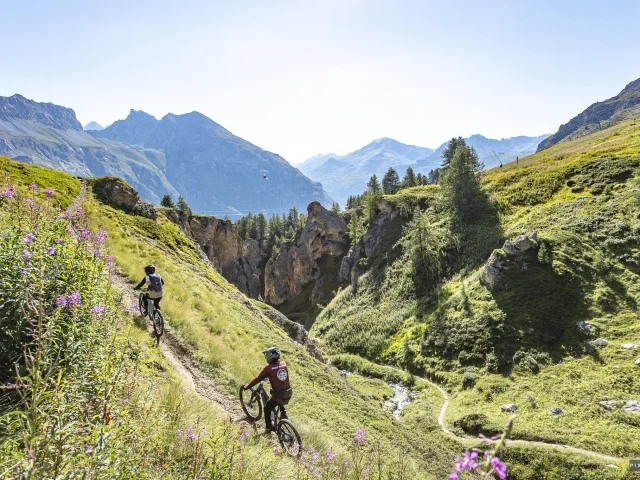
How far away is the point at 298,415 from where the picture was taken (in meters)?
12.1

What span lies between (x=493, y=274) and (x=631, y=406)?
1818 centimetres

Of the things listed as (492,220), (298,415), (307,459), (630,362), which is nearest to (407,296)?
(492,220)

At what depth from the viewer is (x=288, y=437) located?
8945 millimetres

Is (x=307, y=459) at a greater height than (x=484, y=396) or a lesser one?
greater

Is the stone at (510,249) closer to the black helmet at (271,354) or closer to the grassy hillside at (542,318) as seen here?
the grassy hillside at (542,318)

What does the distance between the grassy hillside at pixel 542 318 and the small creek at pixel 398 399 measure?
3473 millimetres

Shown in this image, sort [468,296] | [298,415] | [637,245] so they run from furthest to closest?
[468,296] → [637,245] → [298,415]

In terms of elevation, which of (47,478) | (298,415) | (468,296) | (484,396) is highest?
(47,478)

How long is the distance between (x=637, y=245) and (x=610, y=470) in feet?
91.4

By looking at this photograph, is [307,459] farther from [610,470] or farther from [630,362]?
[630,362]

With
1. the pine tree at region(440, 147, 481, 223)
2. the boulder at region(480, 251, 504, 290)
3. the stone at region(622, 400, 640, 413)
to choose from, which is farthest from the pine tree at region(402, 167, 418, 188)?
the stone at region(622, 400, 640, 413)

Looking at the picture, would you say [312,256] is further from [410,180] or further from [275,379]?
[275,379]

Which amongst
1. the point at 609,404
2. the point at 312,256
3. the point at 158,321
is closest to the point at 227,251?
the point at 312,256

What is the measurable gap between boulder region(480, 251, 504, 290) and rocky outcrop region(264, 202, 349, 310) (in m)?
53.2
